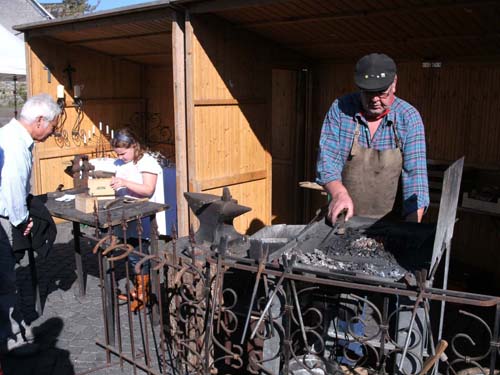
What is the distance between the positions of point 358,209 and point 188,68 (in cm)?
268

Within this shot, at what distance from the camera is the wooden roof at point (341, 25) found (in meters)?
4.82

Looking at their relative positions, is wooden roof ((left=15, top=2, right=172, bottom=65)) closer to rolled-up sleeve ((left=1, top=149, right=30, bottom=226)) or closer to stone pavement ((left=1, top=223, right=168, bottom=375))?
rolled-up sleeve ((left=1, top=149, right=30, bottom=226))

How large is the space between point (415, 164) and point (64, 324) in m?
3.51

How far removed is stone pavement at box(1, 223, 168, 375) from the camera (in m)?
4.00

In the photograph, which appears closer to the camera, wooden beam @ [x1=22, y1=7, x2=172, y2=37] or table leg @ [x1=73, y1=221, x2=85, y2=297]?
table leg @ [x1=73, y1=221, x2=85, y2=297]

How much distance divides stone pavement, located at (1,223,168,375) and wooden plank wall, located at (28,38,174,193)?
2211mm

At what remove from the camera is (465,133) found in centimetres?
638

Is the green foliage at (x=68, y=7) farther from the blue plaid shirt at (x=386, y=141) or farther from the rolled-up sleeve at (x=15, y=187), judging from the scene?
the blue plaid shirt at (x=386, y=141)

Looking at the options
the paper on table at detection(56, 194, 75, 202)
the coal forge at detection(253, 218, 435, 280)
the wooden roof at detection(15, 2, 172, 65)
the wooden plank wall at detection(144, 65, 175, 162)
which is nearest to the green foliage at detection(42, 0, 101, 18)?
the wooden plank wall at detection(144, 65, 175, 162)

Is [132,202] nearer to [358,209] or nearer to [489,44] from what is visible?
[358,209]

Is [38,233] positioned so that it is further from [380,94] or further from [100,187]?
[380,94]

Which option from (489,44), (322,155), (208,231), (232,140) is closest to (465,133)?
(489,44)

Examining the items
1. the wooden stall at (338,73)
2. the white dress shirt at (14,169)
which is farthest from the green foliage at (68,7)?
the white dress shirt at (14,169)

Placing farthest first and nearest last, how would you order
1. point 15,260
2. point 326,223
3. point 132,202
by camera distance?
point 132,202 → point 15,260 → point 326,223
